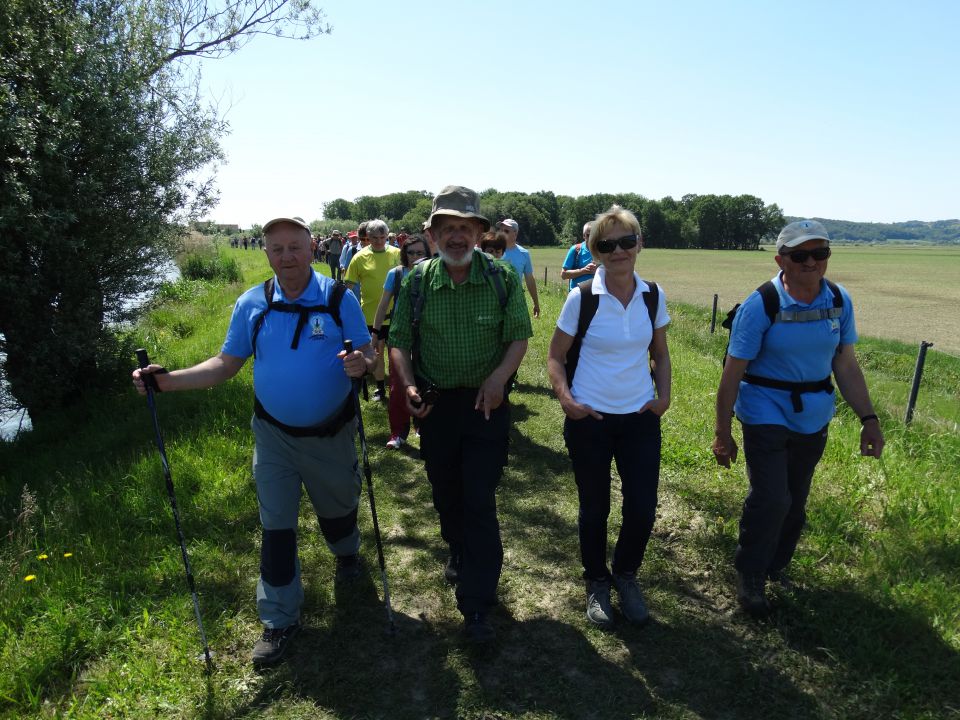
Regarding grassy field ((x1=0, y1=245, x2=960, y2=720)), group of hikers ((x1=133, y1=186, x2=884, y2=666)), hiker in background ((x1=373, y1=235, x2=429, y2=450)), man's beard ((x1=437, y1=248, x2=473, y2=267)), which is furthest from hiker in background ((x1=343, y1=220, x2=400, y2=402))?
man's beard ((x1=437, y1=248, x2=473, y2=267))

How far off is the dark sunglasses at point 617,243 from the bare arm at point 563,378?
18.1 inches

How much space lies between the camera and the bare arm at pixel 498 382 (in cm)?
315

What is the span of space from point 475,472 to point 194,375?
1488 millimetres

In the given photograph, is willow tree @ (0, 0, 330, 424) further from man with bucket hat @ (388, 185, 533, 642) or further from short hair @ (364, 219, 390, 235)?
man with bucket hat @ (388, 185, 533, 642)

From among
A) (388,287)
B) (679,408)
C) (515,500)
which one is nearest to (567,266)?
(679,408)

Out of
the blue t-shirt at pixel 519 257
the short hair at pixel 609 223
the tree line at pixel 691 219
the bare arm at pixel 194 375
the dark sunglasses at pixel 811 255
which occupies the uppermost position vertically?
the tree line at pixel 691 219

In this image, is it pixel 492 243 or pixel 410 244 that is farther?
pixel 492 243

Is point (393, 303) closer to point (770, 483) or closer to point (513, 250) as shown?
point (513, 250)

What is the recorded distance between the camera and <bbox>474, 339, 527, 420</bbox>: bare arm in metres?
3.15

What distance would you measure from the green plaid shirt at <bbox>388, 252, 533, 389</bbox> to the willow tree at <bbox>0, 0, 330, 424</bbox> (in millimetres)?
5654

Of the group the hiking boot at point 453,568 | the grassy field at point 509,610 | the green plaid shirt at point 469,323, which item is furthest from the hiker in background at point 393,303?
the green plaid shirt at point 469,323

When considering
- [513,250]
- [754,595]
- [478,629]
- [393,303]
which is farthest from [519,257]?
[478,629]

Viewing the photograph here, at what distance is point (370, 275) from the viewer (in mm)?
7117

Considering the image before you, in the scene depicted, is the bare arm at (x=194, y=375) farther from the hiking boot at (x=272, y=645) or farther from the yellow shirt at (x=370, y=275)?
the yellow shirt at (x=370, y=275)
